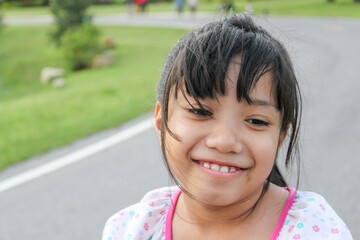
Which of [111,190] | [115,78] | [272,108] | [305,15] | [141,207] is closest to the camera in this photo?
[272,108]

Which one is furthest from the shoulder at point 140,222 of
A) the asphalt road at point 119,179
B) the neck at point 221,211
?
the asphalt road at point 119,179

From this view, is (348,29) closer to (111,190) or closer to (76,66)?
(76,66)

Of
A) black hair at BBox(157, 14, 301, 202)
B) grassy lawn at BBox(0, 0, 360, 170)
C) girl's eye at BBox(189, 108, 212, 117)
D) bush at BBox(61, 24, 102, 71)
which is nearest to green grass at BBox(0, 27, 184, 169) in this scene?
grassy lawn at BBox(0, 0, 360, 170)

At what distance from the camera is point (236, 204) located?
66.2 inches

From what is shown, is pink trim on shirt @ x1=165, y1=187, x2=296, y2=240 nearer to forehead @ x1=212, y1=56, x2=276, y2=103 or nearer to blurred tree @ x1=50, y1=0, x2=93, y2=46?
forehead @ x1=212, y1=56, x2=276, y2=103

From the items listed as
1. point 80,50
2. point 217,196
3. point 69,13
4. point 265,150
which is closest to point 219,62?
point 265,150

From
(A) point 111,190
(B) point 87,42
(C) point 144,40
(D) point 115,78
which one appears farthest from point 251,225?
(C) point 144,40

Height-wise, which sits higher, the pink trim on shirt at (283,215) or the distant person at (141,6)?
the pink trim on shirt at (283,215)

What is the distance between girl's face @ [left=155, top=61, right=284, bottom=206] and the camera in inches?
59.2

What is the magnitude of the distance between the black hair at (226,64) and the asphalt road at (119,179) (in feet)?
1.65

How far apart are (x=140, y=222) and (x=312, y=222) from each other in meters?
0.61

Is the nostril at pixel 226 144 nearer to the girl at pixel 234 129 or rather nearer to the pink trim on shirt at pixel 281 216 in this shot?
the girl at pixel 234 129

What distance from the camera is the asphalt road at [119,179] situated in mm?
3670

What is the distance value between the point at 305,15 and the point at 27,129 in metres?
21.1
